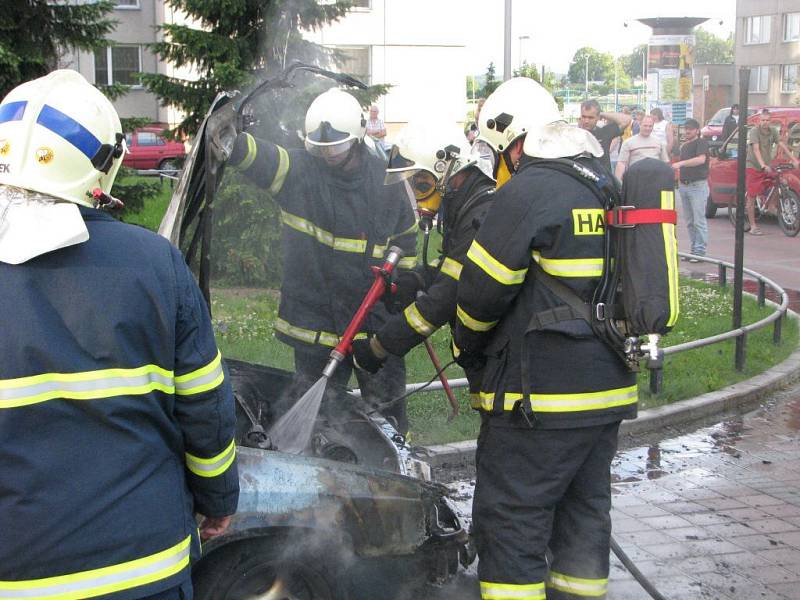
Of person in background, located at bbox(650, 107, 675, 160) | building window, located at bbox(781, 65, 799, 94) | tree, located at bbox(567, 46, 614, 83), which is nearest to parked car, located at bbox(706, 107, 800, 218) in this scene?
person in background, located at bbox(650, 107, 675, 160)

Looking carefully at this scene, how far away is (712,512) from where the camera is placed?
18.0ft

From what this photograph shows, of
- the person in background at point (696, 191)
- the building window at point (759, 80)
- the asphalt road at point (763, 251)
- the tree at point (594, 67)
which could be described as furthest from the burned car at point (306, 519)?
the tree at point (594, 67)

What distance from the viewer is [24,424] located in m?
2.25

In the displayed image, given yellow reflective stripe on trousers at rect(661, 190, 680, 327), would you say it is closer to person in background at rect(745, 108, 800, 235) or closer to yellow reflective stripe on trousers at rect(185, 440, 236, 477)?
yellow reflective stripe on trousers at rect(185, 440, 236, 477)

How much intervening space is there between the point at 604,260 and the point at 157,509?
72.6 inches

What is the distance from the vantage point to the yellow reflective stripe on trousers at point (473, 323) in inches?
145

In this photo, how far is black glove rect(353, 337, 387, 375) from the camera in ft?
14.9

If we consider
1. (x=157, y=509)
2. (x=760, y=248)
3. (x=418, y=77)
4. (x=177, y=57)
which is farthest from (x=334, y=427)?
(x=418, y=77)

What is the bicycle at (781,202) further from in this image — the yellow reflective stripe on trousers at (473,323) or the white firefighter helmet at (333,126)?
the yellow reflective stripe on trousers at (473,323)

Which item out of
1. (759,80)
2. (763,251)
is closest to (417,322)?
(763,251)

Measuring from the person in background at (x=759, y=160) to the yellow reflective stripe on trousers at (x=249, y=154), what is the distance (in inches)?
549

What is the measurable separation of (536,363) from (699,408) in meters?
4.16

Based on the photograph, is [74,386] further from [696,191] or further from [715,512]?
[696,191]

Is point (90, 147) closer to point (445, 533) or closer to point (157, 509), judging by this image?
point (157, 509)
